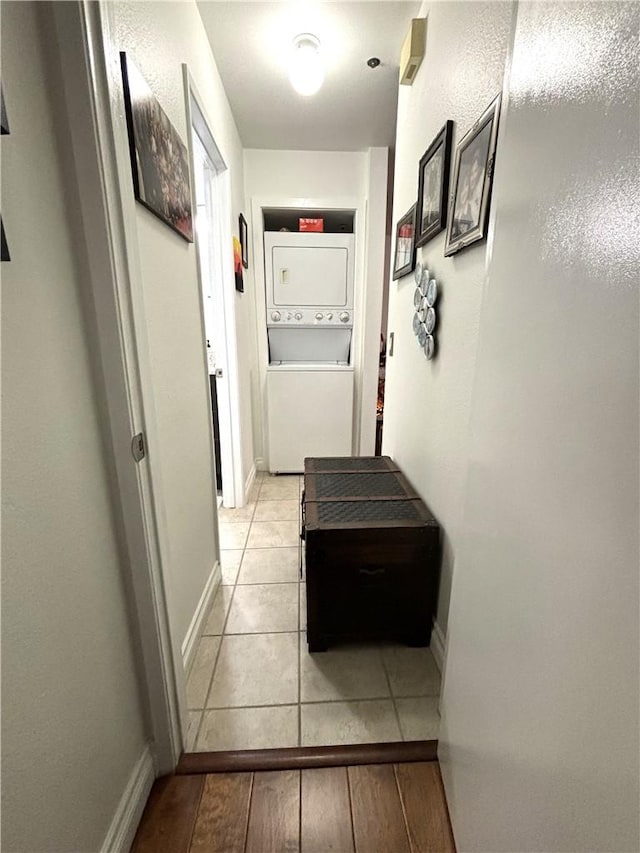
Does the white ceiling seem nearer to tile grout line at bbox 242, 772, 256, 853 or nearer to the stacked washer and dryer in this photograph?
the stacked washer and dryer

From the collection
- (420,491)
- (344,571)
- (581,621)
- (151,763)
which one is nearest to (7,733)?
(151,763)

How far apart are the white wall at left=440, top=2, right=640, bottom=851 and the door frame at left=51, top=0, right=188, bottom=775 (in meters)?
0.74

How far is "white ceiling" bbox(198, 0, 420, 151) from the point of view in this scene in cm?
152

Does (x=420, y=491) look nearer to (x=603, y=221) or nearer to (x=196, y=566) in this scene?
(x=196, y=566)

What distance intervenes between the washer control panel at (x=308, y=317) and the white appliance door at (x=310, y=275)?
0.05 metres

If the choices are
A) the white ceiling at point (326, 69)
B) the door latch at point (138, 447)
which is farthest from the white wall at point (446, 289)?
the door latch at point (138, 447)

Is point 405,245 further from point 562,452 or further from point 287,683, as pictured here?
point 287,683

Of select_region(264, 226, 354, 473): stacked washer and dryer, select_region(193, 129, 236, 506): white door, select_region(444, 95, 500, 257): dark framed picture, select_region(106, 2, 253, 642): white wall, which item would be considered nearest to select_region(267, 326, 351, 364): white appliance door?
select_region(264, 226, 354, 473): stacked washer and dryer

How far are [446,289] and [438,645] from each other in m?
1.31

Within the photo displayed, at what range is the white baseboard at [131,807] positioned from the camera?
0.81 metres

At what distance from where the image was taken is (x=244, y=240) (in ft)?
8.45

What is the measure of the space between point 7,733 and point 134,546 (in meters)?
0.37

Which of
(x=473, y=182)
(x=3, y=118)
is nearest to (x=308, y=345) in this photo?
(x=473, y=182)

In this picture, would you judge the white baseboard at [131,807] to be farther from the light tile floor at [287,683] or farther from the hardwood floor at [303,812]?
the light tile floor at [287,683]
